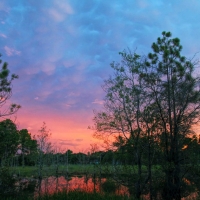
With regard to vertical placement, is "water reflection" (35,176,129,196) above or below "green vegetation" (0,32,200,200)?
below

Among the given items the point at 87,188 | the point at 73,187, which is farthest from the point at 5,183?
the point at 73,187

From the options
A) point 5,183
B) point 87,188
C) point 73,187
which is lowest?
point 73,187

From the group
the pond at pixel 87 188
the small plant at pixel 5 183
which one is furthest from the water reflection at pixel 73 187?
the small plant at pixel 5 183

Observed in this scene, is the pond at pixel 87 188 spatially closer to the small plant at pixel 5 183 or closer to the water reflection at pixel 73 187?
the water reflection at pixel 73 187

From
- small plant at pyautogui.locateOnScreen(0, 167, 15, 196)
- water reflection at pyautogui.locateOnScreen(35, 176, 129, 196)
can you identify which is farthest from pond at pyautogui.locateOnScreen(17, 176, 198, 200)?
small plant at pyautogui.locateOnScreen(0, 167, 15, 196)

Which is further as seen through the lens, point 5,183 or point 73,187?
point 73,187

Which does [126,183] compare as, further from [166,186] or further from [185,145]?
[185,145]

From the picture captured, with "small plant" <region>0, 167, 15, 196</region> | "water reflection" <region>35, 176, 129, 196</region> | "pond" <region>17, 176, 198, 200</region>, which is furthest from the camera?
"water reflection" <region>35, 176, 129, 196</region>

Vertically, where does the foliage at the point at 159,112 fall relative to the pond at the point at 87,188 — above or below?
Result: above

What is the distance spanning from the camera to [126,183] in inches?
653

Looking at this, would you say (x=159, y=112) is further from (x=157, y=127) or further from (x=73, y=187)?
(x=73, y=187)

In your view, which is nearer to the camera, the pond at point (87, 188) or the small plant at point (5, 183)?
the small plant at point (5, 183)

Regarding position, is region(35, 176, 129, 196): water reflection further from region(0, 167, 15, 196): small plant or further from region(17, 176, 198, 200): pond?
region(0, 167, 15, 196): small plant

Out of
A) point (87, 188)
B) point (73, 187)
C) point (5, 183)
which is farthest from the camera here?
point (73, 187)
